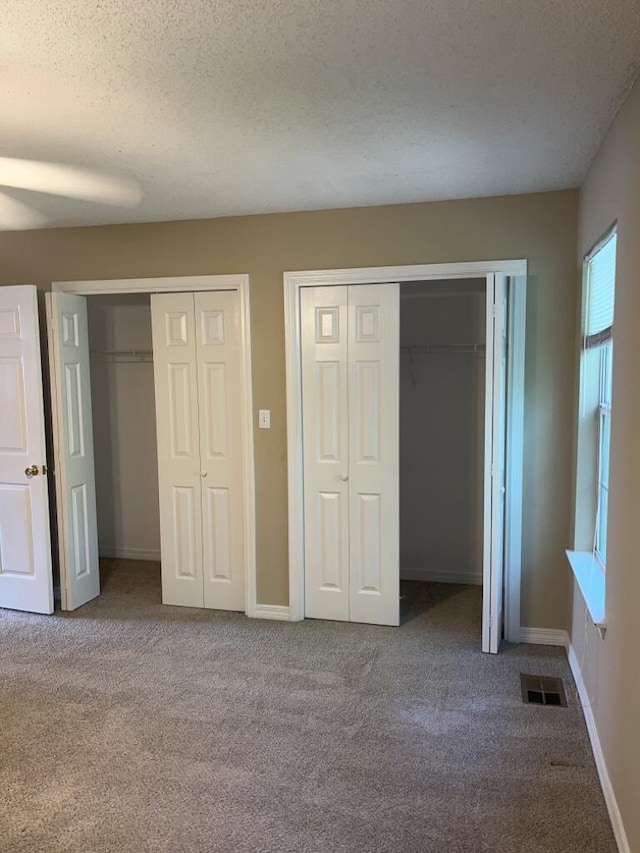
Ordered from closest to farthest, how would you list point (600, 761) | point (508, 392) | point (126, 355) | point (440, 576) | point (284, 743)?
1. point (600, 761)
2. point (284, 743)
3. point (508, 392)
4. point (440, 576)
5. point (126, 355)

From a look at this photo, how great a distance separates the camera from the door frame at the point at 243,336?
3.66 meters

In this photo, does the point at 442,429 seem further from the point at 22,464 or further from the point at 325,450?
the point at 22,464

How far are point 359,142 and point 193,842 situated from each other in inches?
98.9

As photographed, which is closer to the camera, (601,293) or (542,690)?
(601,293)

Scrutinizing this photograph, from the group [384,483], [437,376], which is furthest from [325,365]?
[437,376]

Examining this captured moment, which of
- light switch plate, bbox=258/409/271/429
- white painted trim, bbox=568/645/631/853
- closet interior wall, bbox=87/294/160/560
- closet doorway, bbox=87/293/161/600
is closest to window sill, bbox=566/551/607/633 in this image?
white painted trim, bbox=568/645/631/853

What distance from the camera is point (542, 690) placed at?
2895 mm

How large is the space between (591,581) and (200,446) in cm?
233

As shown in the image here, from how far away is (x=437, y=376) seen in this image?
4332 mm

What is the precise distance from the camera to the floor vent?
280 centimetres

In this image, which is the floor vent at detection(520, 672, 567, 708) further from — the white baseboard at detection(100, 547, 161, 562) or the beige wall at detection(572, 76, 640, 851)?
the white baseboard at detection(100, 547, 161, 562)

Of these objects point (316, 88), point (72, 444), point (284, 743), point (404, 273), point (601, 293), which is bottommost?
point (284, 743)

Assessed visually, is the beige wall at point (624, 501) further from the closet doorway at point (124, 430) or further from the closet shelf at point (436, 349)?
the closet doorway at point (124, 430)

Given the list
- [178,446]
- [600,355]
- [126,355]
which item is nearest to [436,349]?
[600,355]
